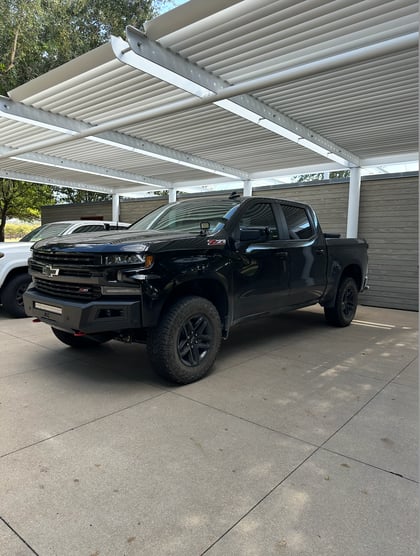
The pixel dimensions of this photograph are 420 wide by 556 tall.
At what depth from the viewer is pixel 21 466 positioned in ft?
8.27

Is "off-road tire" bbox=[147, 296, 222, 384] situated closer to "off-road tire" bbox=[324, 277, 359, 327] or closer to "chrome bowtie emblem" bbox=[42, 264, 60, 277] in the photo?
"chrome bowtie emblem" bbox=[42, 264, 60, 277]

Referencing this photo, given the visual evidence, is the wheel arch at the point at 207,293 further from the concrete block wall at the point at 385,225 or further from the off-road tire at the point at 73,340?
the concrete block wall at the point at 385,225

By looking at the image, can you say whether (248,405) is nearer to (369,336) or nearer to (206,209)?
(206,209)

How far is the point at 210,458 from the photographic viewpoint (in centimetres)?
266

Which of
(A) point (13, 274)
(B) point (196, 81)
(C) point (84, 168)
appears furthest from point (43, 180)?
(B) point (196, 81)

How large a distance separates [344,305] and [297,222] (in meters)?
2.02

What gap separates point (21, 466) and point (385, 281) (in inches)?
339

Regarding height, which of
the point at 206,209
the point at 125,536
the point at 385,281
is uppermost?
the point at 206,209

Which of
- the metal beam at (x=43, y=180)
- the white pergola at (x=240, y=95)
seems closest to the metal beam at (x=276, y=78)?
the white pergola at (x=240, y=95)

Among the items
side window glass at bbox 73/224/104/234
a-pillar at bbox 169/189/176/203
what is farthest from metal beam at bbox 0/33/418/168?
a-pillar at bbox 169/189/176/203

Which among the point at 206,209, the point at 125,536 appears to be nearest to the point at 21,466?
the point at 125,536

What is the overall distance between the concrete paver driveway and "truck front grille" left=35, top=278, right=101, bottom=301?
898 mm

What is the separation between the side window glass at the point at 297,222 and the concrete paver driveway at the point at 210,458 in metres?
1.74

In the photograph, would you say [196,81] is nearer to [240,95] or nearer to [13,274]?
[240,95]
